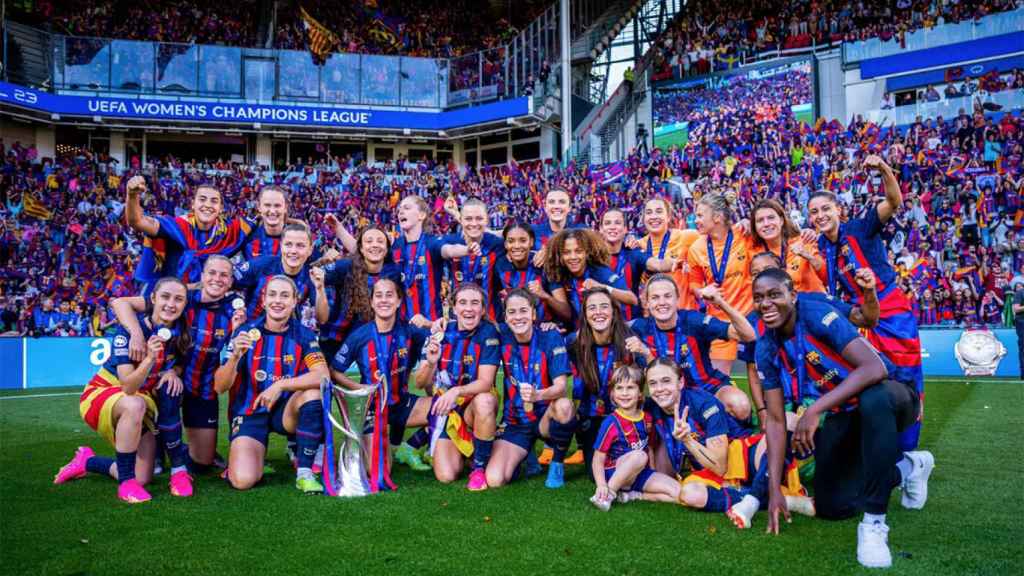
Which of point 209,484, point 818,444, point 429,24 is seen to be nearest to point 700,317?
point 818,444

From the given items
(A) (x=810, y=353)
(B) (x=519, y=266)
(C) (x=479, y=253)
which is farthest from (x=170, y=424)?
(A) (x=810, y=353)

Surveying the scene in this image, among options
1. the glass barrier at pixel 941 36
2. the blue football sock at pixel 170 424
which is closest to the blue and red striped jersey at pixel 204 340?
the blue football sock at pixel 170 424

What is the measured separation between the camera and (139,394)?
519 cm

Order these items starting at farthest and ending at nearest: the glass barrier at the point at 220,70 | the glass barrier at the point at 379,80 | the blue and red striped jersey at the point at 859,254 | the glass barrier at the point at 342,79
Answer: the glass barrier at the point at 379,80 < the glass barrier at the point at 342,79 < the glass barrier at the point at 220,70 < the blue and red striped jersey at the point at 859,254

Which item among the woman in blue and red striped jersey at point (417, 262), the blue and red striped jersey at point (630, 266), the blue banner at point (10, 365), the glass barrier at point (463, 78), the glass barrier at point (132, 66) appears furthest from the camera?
the glass barrier at point (463, 78)

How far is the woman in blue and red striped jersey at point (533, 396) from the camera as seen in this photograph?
530 centimetres

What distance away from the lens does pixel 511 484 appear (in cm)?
538

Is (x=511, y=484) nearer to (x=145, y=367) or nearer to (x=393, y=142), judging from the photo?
(x=145, y=367)

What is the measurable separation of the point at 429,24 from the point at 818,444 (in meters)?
31.7

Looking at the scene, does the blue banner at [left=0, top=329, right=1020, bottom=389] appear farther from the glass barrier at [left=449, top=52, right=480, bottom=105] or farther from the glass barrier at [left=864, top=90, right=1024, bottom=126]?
the glass barrier at [left=449, top=52, right=480, bottom=105]

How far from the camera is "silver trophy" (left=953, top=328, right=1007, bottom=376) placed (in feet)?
40.3

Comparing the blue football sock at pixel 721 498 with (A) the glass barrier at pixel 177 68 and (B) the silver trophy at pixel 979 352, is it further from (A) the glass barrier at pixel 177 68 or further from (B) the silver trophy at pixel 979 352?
(A) the glass barrier at pixel 177 68

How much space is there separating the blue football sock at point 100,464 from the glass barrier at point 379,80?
2529cm

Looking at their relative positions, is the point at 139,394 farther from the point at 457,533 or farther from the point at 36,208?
the point at 36,208
